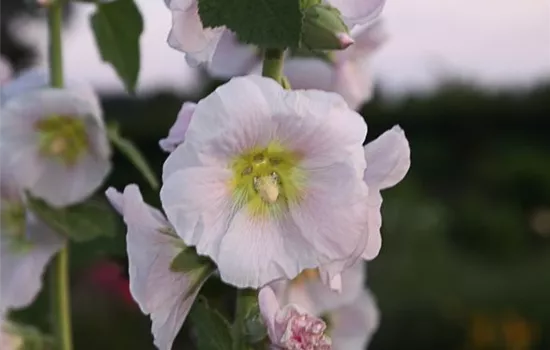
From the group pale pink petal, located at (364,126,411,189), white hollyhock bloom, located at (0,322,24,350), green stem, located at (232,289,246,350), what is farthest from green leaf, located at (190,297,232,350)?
white hollyhock bloom, located at (0,322,24,350)

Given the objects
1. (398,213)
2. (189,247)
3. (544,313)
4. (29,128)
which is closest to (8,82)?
(29,128)

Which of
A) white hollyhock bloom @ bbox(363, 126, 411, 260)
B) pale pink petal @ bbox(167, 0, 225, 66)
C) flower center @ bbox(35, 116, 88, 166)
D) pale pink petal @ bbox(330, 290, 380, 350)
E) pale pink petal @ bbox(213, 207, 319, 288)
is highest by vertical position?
pale pink petal @ bbox(167, 0, 225, 66)

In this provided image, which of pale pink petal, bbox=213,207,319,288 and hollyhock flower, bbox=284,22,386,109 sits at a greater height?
pale pink petal, bbox=213,207,319,288

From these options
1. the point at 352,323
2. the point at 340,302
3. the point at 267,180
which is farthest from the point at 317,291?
the point at 267,180

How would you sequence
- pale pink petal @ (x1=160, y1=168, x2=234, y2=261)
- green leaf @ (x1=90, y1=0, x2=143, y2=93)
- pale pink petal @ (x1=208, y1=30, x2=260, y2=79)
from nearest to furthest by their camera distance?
pale pink petal @ (x1=160, y1=168, x2=234, y2=261) → pale pink petal @ (x1=208, y1=30, x2=260, y2=79) → green leaf @ (x1=90, y1=0, x2=143, y2=93)

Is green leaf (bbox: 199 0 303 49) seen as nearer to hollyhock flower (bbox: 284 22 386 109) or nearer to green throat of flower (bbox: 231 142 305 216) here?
green throat of flower (bbox: 231 142 305 216)

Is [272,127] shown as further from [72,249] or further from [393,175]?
[72,249]

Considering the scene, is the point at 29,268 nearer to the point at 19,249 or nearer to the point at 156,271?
the point at 19,249
